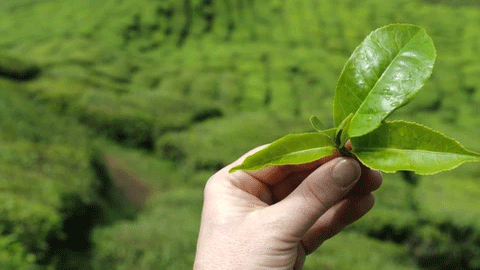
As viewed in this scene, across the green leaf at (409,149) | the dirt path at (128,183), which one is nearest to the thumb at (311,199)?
the green leaf at (409,149)

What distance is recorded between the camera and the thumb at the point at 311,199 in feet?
4.09

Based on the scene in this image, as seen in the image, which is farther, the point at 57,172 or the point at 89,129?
the point at 89,129

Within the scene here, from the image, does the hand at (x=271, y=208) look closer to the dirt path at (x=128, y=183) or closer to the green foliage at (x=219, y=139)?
the dirt path at (x=128, y=183)

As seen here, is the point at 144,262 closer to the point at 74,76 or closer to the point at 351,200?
the point at 351,200

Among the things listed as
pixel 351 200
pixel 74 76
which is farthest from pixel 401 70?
pixel 74 76

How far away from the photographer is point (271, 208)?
133cm

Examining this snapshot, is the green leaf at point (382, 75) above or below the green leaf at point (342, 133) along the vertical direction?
above

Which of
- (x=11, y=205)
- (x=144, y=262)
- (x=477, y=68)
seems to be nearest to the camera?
(x=11, y=205)

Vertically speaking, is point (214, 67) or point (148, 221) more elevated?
point (148, 221)

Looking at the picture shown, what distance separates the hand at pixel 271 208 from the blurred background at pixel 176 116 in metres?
2.14

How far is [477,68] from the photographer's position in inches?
453

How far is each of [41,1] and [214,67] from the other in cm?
668

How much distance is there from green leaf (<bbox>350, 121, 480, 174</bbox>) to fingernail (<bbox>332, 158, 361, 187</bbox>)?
4cm

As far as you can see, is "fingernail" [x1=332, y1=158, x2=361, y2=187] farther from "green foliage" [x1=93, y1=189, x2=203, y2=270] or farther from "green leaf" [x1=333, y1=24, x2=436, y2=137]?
"green foliage" [x1=93, y1=189, x2=203, y2=270]
